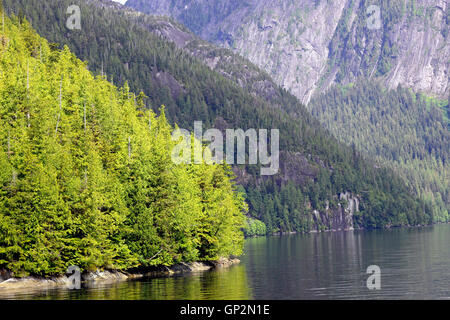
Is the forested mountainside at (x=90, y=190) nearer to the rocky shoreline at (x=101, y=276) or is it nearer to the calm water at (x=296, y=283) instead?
the rocky shoreline at (x=101, y=276)

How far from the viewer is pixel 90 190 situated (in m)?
77.4

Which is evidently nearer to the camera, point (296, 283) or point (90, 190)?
point (296, 283)

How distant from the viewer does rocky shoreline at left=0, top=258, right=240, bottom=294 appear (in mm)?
70250

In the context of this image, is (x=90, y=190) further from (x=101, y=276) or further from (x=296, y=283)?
(x=296, y=283)

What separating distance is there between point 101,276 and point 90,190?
1084cm

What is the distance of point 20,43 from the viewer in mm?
131250

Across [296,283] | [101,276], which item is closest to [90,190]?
[101,276]

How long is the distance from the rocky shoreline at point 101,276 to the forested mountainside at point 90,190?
3.20 feet

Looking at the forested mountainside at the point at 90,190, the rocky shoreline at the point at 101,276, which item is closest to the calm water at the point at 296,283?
the rocky shoreline at the point at 101,276

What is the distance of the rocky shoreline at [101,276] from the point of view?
70250mm

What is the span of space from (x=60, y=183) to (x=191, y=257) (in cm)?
2436

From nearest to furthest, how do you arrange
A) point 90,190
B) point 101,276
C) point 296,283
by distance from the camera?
point 296,283 < point 90,190 < point 101,276
